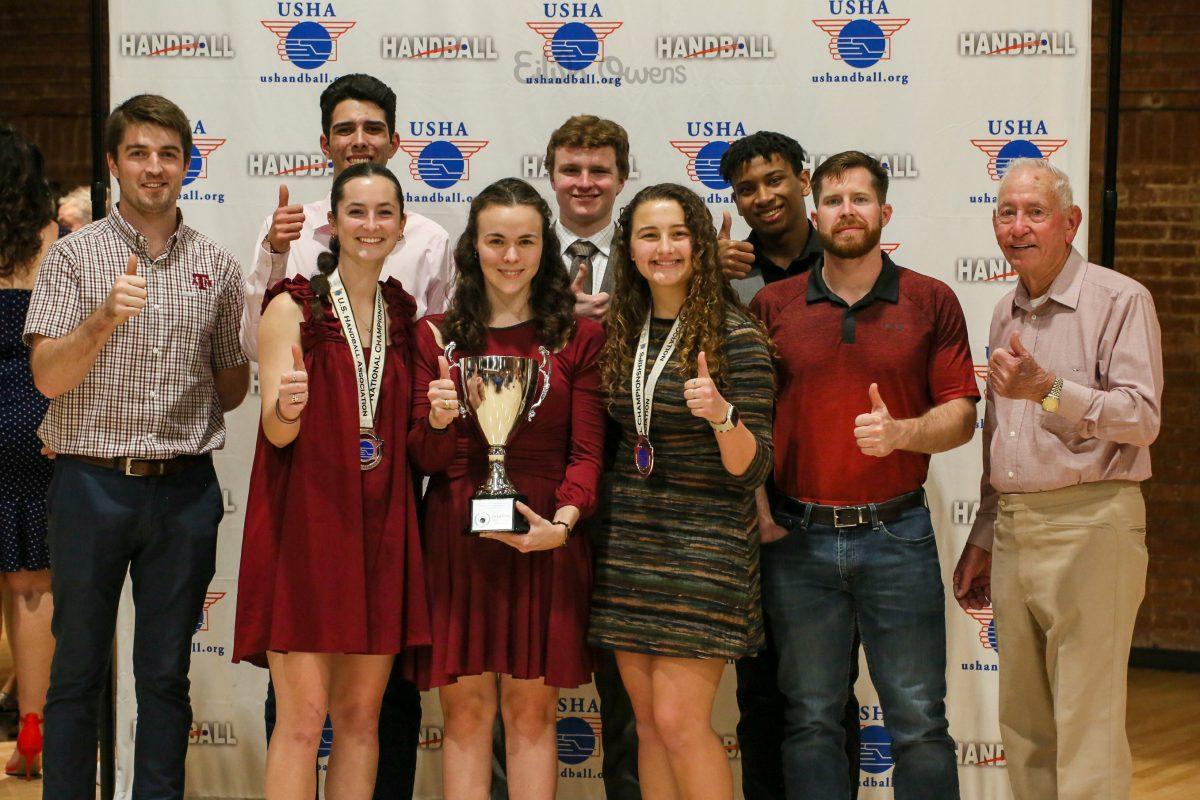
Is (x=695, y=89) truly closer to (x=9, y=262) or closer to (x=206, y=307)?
Answer: (x=206, y=307)

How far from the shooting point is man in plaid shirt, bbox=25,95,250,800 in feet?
11.1

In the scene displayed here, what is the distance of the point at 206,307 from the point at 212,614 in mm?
1471

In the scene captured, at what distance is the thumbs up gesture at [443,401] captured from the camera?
2980 mm

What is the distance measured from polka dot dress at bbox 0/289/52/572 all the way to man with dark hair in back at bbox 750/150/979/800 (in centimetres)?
285

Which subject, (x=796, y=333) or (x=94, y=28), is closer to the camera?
(x=796, y=333)

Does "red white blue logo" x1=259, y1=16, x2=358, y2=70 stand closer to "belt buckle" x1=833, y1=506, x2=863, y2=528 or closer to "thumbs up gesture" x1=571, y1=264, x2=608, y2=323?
"thumbs up gesture" x1=571, y1=264, x2=608, y2=323

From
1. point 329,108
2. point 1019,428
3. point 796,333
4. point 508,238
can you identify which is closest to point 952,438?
point 1019,428

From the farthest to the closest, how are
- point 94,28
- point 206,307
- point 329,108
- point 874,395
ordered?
point 94,28 → point 329,108 → point 206,307 → point 874,395

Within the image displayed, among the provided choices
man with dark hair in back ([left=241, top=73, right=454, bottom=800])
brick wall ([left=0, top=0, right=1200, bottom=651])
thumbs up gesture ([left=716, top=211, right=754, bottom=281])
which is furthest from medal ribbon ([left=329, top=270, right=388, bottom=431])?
brick wall ([left=0, top=0, right=1200, bottom=651])

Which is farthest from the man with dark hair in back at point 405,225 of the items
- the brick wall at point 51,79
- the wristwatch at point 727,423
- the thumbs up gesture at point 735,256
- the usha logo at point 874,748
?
the brick wall at point 51,79

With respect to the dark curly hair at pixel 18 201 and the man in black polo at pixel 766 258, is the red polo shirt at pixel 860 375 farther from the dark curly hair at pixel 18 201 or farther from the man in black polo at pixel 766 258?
the dark curly hair at pixel 18 201

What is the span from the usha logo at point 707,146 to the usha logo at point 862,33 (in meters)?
0.45

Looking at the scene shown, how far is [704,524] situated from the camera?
3094 mm

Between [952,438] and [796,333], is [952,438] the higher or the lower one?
the lower one
